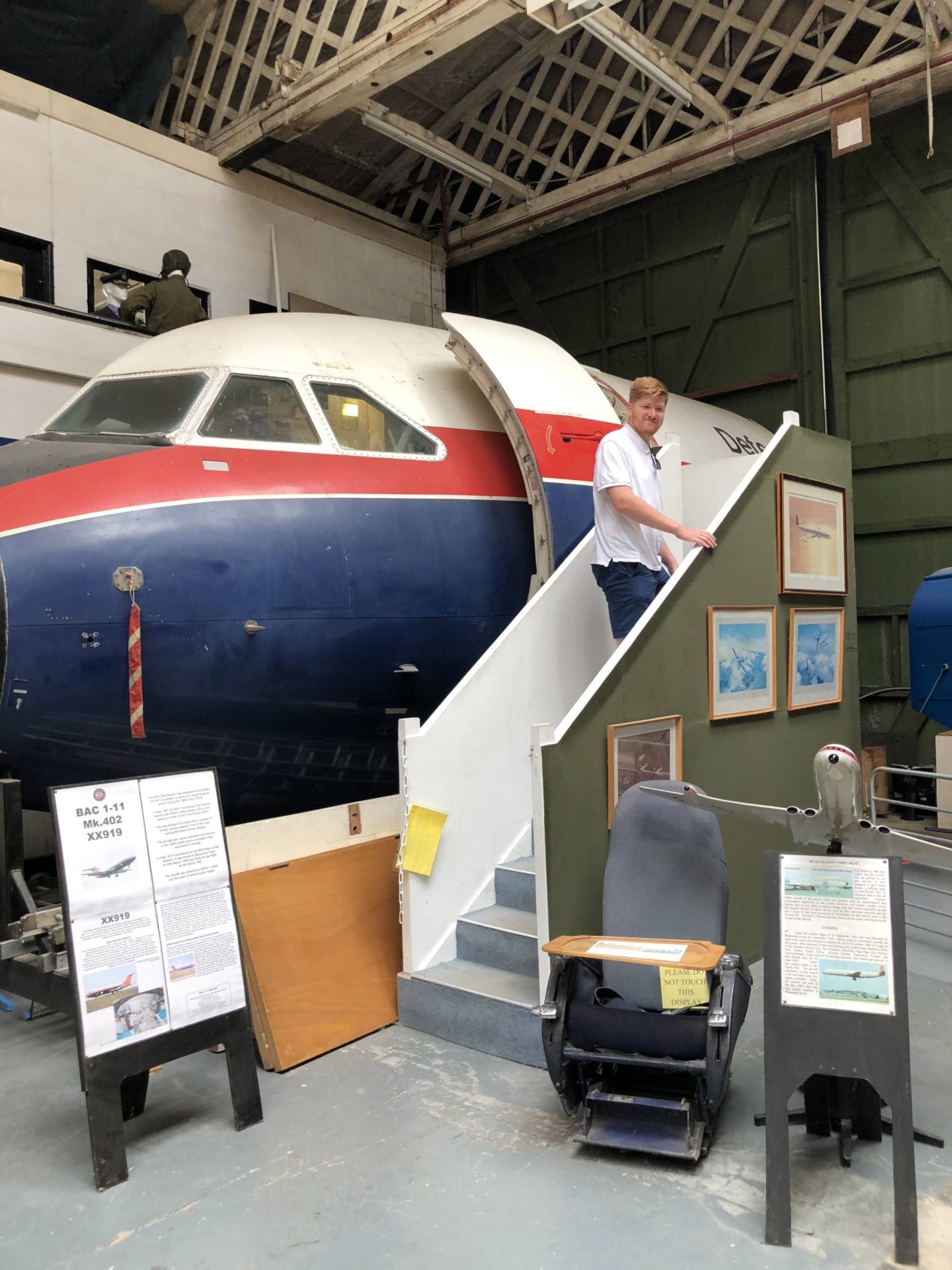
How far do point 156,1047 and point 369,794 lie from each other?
2169 millimetres

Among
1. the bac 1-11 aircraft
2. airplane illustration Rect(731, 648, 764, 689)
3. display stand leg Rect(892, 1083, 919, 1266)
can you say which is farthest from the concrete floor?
airplane illustration Rect(731, 648, 764, 689)

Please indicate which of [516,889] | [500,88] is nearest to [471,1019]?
[516,889]

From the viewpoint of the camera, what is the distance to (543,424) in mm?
5375

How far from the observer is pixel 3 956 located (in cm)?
381

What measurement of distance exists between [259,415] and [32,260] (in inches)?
198

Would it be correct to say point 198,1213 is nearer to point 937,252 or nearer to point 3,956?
point 3,956

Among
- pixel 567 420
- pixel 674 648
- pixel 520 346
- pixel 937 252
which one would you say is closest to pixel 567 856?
pixel 674 648

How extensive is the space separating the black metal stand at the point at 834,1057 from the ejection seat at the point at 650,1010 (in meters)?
0.33

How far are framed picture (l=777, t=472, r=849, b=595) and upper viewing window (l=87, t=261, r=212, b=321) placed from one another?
6.12m

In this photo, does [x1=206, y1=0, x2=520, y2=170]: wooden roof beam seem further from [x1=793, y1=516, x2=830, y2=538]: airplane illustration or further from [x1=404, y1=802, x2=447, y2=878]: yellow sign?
[x1=404, y1=802, x2=447, y2=878]: yellow sign

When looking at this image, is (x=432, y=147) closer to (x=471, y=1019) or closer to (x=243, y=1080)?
(x=471, y=1019)

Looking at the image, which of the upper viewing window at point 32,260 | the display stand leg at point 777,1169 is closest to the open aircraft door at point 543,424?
the display stand leg at point 777,1169

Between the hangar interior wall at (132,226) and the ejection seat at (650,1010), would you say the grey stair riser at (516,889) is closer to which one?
the ejection seat at (650,1010)

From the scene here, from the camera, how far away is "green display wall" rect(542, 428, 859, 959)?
402 cm
